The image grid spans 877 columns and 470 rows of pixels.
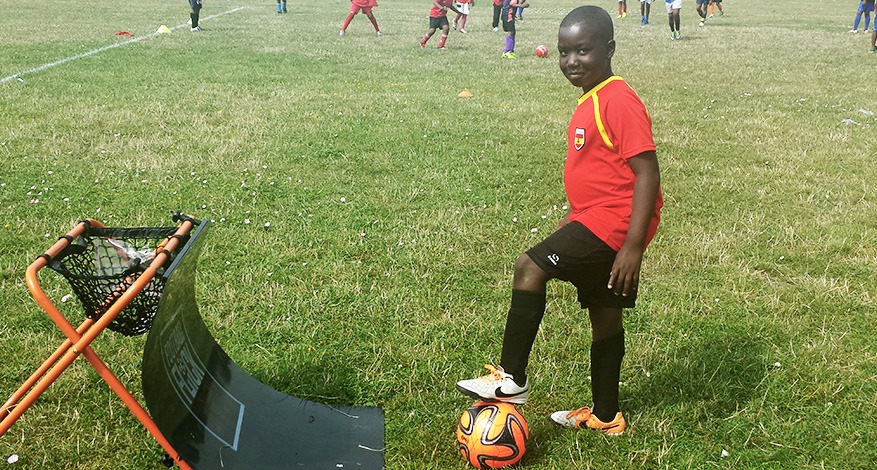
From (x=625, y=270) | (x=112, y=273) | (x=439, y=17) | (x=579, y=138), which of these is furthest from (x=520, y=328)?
(x=439, y=17)

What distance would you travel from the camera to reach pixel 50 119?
9.21 metres

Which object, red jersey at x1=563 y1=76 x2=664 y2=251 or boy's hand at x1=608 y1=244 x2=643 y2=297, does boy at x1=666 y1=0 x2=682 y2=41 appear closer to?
red jersey at x1=563 y1=76 x2=664 y2=251

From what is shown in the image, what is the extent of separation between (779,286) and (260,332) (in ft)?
11.7

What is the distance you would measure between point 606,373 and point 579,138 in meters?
1.15

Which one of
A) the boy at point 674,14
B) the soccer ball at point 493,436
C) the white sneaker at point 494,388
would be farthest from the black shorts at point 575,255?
the boy at point 674,14

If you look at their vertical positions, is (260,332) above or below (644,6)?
below

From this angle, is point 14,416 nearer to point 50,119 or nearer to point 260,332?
point 260,332

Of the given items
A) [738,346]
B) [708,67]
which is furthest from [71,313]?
[708,67]

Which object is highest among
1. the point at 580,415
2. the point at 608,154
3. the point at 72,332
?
the point at 608,154

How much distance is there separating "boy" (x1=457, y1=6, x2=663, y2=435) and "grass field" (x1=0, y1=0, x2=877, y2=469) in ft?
2.31

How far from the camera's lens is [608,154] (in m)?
3.02

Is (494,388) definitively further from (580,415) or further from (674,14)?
(674,14)

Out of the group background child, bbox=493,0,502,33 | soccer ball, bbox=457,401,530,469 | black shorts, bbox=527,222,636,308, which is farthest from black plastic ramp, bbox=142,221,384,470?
background child, bbox=493,0,502,33

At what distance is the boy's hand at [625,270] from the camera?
2.93 m
